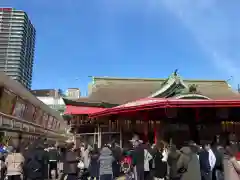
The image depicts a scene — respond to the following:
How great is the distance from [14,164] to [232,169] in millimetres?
5876

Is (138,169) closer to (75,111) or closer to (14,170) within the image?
(14,170)

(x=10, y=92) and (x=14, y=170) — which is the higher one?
(x=10, y=92)

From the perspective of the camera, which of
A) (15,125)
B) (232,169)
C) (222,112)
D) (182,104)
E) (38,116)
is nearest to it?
(232,169)

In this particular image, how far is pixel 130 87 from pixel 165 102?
1698 cm

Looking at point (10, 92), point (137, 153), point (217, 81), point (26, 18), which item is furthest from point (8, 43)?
point (137, 153)

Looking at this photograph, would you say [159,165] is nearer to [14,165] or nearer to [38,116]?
[14,165]

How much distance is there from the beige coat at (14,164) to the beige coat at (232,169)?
5.63 metres

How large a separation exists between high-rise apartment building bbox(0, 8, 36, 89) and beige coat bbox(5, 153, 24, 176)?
5862cm

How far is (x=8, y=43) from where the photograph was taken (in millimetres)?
66562

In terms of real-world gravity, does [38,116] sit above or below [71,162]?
above

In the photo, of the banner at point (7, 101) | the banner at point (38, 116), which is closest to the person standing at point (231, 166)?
the banner at point (7, 101)

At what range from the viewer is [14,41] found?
68812mm

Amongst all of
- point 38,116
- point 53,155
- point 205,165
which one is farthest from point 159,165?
point 38,116

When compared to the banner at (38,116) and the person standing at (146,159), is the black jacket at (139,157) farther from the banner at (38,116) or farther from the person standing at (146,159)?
the banner at (38,116)
